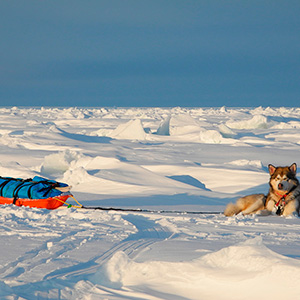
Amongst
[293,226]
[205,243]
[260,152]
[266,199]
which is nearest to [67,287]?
[205,243]

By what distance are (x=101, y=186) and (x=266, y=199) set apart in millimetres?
3612

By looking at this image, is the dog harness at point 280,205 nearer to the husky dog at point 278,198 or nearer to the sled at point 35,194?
the husky dog at point 278,198

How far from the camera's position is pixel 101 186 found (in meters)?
8.53

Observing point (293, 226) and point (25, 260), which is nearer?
point (25, 260)

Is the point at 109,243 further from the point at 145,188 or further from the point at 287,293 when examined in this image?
the point at 145,188

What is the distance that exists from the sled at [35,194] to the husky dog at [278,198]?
2.11 meters

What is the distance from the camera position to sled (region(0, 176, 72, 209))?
19.2ft

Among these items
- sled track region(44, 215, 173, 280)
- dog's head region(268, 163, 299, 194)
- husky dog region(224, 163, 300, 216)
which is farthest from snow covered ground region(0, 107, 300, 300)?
dog's head region(268, 163, 299, 194)

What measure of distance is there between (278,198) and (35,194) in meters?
2.99

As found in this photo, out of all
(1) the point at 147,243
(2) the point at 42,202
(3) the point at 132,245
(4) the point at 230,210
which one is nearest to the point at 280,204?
(4) the point at 230,210

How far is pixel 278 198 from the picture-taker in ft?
18.3

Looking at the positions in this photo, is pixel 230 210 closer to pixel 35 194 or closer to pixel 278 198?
pixel 278 198

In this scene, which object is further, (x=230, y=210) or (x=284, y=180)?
(x=230, y=210)

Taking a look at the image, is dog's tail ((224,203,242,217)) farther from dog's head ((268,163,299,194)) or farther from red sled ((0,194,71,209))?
red sled ((0,194,71,209))
